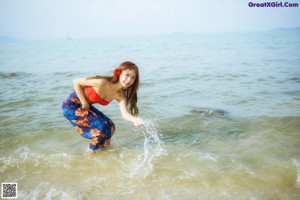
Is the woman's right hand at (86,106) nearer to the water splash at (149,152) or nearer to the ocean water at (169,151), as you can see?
the ocean water at (169,151)

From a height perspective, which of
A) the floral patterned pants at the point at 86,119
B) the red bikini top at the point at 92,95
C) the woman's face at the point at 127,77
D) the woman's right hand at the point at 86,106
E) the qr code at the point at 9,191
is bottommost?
the qr code at the point at 9,191

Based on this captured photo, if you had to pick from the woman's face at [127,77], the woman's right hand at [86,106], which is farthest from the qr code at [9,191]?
the woman's face at [127,77]

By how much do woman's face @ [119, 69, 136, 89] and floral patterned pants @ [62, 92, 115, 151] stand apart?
3.07 ft

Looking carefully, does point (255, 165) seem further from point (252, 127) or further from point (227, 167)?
point (252, 127)

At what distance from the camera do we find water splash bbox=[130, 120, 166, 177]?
4263 millimetres

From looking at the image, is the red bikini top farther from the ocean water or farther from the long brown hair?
the ocean water

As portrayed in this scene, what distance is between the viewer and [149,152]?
500 cm

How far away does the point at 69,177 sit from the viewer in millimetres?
4160

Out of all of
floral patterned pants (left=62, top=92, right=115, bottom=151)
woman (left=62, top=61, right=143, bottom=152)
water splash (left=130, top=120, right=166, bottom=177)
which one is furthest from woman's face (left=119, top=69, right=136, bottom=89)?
water splash (left=130, top=120, right=166, bottom=177)

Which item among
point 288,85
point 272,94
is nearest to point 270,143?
point 272,94

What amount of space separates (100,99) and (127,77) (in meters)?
0.67

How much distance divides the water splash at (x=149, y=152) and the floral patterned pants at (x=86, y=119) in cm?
81

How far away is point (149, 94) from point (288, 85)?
5445mm

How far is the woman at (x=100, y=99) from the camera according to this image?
387 centimetres
